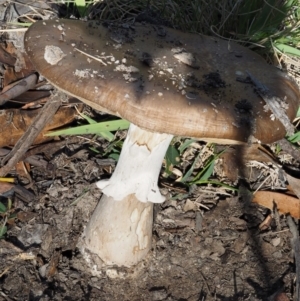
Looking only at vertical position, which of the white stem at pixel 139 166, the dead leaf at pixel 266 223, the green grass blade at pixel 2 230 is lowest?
the green grass blade at pixel 2 230

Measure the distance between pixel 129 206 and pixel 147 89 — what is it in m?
0.96

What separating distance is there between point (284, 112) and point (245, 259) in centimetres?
117

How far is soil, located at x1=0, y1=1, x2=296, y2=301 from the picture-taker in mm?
3230

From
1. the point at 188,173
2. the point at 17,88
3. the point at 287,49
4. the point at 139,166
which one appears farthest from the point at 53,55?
the point at 287,49

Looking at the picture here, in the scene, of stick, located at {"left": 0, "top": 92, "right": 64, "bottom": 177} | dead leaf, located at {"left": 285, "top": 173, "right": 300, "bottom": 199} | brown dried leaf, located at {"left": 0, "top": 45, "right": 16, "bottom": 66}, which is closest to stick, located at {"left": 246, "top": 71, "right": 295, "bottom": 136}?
dead leaf, located at {"left": 285, "top": 173, "right": 300, "bottom": 199}

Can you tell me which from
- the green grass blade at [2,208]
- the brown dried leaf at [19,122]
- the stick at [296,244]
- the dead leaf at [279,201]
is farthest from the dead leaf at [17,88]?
the stick at [296,244]

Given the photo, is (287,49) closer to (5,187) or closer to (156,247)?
(156,247)

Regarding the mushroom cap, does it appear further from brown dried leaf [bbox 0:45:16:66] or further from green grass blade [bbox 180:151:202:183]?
brown dried leaf [bbox 0:45:16:66]

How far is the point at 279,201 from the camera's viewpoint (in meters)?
3.73

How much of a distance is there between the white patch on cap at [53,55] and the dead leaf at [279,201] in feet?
5.96

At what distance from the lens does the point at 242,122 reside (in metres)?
2.44

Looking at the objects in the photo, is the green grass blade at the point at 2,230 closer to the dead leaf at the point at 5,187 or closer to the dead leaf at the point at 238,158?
the dead leaf at the point at 5,187

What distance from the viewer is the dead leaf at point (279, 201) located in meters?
Result: 3.71

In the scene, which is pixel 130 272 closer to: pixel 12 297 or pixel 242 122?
pixel 12 297
